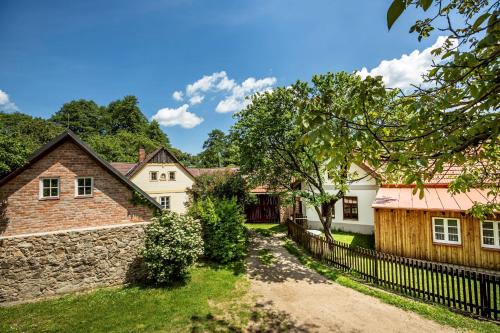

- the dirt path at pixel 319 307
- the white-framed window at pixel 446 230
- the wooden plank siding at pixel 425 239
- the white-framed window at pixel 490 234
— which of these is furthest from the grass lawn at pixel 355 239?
the dirt path at pixel 319 307

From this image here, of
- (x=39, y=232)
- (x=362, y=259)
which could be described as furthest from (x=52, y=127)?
(x=362, y=259)

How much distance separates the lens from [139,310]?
789 centimetres

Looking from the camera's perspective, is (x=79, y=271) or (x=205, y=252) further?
(x=205, y=252)

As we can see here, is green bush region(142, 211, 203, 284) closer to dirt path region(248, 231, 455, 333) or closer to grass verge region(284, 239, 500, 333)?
dirt path region(248, 231, 455, 333)

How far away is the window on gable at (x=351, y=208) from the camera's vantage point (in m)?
17.3

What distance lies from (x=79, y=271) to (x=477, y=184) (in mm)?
13179

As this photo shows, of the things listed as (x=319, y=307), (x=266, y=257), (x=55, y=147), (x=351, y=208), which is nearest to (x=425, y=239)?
(x=351, y=208)

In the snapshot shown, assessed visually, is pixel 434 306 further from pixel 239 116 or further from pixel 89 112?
pixel 89 112

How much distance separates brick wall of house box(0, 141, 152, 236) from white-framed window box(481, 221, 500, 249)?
1525cm

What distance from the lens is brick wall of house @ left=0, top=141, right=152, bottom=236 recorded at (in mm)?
9328

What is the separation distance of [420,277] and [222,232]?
8.59 m

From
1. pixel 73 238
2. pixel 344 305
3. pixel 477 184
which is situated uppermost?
pixel 477 184

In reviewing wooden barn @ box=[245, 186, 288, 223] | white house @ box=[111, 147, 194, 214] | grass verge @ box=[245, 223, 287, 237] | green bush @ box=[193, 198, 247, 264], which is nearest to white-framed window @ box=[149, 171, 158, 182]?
white house @ box=[111, 147, 194, 214]

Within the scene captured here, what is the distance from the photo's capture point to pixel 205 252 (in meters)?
12.2
